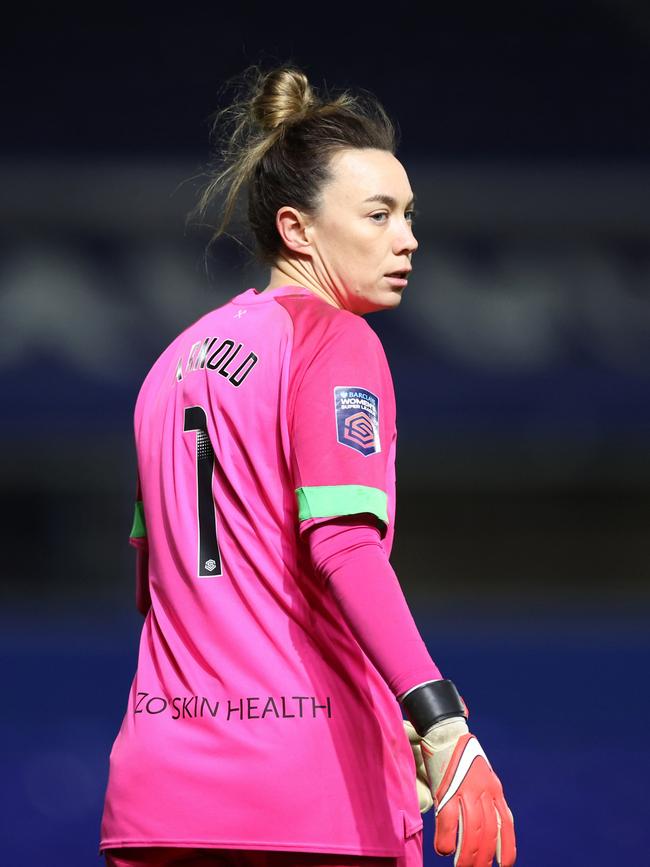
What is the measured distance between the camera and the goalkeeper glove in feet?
3.81

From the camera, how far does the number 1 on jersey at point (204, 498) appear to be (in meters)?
1.32

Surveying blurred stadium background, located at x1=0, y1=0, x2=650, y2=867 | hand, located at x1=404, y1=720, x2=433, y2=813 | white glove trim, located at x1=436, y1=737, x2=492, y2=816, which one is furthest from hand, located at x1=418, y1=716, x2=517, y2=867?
blurred stadium background, located at x1=0, y1=0, x2=650, y2=867

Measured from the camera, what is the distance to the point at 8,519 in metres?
5.88

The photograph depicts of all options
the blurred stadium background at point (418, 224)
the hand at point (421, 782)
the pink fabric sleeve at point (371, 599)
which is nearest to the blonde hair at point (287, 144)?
the pink fabric sleeve at point (371, 599)

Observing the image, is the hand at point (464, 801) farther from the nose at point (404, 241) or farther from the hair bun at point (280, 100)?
the hair bun at point (280, 100)

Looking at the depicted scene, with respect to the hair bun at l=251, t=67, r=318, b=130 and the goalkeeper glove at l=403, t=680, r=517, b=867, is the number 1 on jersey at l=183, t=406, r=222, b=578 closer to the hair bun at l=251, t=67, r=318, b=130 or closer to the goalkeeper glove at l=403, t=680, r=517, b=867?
the goalkeeper glove at l=403, t=680, r=517, b=867

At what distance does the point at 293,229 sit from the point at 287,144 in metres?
0.11

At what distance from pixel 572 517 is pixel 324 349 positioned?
18.0 ft

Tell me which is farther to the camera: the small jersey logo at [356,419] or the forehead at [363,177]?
the forehead at [363,177]

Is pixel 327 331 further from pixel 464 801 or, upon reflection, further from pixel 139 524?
pixel 464 801

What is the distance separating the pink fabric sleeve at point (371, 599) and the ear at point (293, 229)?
39 centimetres

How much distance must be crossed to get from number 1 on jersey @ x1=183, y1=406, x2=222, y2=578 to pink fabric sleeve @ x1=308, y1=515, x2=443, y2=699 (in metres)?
0.12

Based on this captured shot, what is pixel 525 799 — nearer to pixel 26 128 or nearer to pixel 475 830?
pixel 475 830

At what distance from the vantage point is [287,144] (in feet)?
5.08
